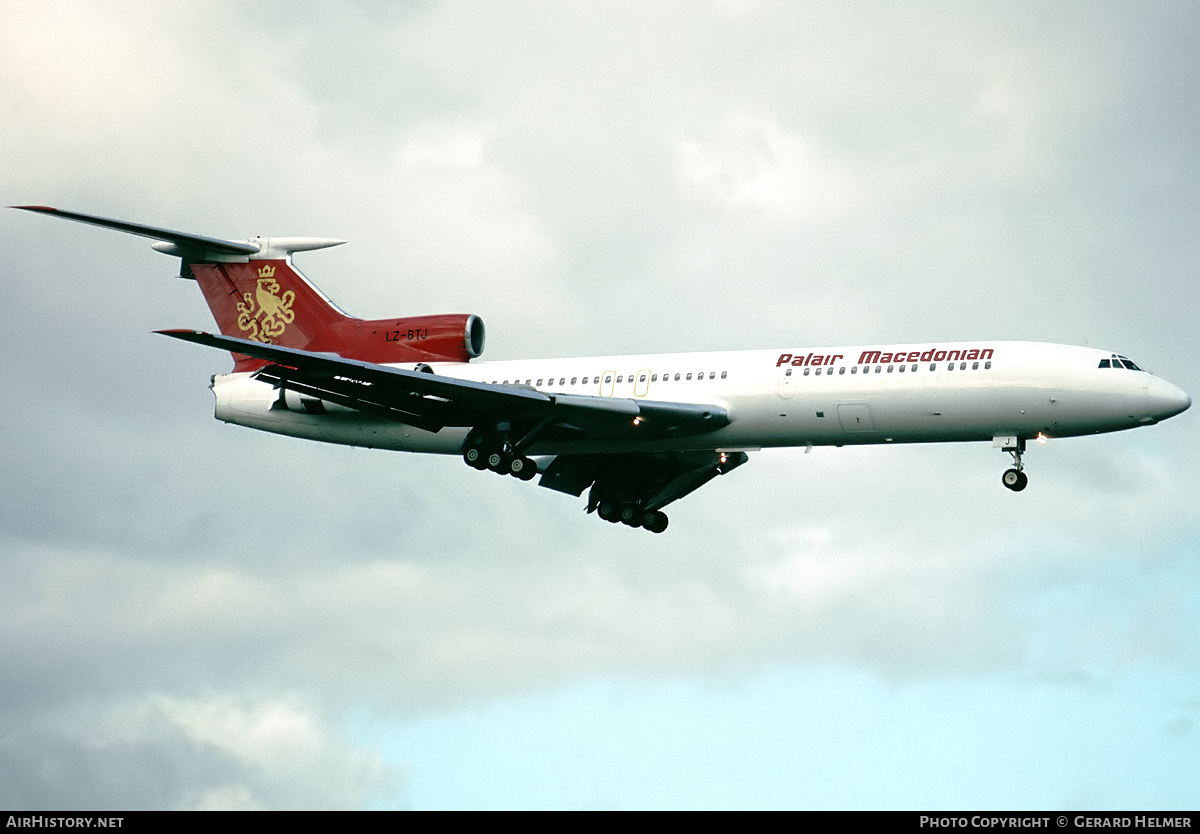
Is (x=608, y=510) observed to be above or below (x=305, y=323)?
below

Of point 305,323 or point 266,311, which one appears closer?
point 305,323

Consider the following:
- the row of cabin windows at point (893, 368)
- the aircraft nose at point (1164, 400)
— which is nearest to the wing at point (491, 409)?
the row of cabin windows at point (893, 368)

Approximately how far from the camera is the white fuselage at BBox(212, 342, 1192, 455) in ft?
131

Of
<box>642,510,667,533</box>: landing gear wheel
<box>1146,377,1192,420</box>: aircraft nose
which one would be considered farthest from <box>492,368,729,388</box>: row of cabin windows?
<box>1146,377,1192,420</box>: aircraft nose

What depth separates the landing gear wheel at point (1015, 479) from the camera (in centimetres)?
4091

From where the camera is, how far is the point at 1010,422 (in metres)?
40.4

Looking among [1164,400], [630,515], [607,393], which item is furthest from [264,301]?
[1164,400]

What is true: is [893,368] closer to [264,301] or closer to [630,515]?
[630,515]

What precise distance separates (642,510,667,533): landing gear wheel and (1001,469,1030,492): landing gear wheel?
12.4 meters

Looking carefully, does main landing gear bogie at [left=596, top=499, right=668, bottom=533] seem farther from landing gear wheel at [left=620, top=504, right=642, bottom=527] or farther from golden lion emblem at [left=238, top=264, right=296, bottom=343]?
golden lion emblem at [left=238, top=264, right=296, bottom=343]

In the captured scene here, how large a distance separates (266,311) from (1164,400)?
80.6 ft

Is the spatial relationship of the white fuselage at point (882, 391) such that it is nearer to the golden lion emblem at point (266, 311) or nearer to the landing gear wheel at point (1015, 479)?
the landing gear wheel at point (1015, 479)

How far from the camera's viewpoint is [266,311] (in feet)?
161
